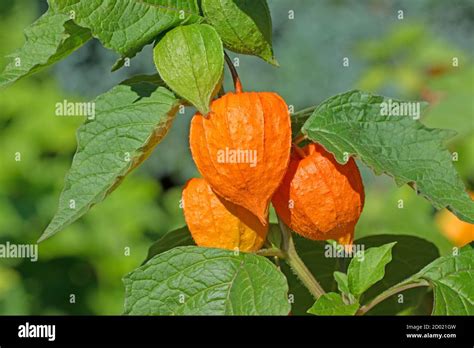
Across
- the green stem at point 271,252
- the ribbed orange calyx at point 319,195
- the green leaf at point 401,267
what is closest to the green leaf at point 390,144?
the ribbed orange calyx at point 319,195

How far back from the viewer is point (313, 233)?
32.9 inches

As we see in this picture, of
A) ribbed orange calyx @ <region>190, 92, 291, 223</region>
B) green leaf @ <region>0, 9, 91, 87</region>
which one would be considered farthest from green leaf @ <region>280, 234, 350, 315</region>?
green leaf @ <region>0, 9, 91, 87</region>

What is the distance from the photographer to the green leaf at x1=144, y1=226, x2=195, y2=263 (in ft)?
3.23

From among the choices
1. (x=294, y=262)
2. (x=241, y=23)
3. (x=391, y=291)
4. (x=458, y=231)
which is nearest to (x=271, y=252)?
(x=294, y=262)

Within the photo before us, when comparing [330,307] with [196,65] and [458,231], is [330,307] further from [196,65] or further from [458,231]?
[458,231]

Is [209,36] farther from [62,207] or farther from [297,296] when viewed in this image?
[297,296]

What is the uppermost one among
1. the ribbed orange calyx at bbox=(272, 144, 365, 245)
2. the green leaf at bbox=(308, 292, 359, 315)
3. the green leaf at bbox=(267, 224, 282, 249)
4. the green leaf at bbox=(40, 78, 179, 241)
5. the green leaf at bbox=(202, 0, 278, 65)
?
the green leaf at bbox=(202, 0, 278, 65)

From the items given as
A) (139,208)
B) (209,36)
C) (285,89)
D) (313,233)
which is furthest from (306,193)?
(285,89)

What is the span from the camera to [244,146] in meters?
0.76

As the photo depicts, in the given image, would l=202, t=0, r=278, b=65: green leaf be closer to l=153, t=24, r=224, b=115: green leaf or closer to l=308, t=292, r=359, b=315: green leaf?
l=153, t=24, r=224, b=115: green leaf

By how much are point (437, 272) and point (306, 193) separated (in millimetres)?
179

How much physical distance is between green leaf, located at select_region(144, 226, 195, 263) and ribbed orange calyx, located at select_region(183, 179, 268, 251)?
0.46 ft

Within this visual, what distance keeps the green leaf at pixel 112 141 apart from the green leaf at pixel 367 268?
0.25m

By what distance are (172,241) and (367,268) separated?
0.24 m
